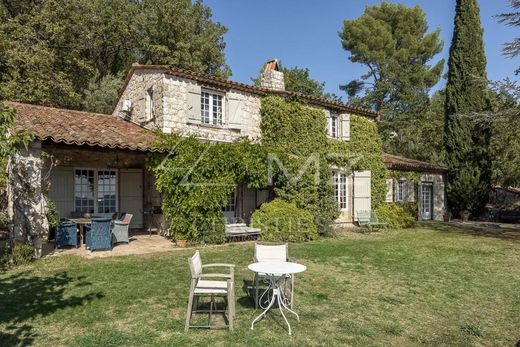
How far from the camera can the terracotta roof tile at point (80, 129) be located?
32.3ft

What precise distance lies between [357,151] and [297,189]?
529cm

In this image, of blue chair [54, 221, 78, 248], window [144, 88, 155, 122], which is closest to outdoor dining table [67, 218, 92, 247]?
blue chair [54, 221, 78, 248]

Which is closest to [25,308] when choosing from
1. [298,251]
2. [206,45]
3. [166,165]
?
[166,165]

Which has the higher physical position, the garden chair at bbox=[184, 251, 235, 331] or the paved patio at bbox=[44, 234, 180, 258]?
the garden chair at bbox=[184, 251, 235, 331]

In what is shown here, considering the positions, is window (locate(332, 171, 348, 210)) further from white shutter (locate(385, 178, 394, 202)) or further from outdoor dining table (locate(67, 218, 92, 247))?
outdoor dining table (locate(67, 218, 92, 247))

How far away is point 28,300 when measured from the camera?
20.5ft

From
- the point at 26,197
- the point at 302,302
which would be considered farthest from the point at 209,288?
the point at 26,197

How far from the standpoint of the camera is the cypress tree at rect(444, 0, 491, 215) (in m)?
21.8

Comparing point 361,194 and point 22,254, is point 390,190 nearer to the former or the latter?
point 361,194

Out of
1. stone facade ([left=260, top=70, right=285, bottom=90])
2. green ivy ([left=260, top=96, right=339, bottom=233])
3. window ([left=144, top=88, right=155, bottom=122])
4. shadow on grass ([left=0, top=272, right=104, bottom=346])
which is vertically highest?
stone facade ([left=260, top=70, right=285, bottom=90])

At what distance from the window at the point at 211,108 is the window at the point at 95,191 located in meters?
4.18

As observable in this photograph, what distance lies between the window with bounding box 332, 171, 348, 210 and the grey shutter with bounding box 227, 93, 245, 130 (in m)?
5.55

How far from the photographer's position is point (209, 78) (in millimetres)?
13617

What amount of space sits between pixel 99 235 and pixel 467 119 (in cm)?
2106
